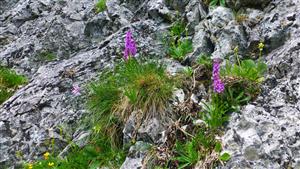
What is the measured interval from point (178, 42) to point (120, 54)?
3.63 feet

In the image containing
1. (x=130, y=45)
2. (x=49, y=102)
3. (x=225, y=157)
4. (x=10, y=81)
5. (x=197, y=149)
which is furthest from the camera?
(x=10, y=81)

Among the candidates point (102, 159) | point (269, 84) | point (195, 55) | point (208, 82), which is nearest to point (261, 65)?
point (269, 84)

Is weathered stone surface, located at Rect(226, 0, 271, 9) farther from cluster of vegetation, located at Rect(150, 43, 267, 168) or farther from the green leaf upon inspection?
the green leaf

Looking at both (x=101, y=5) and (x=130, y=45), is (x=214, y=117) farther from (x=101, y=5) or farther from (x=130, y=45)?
(x=101, y=5)

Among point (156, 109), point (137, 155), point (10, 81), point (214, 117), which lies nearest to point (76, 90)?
point (156, 109)

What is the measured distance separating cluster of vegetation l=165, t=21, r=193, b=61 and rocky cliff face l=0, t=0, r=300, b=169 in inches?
5.5

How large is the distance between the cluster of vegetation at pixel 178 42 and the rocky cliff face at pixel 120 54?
5.5 inches

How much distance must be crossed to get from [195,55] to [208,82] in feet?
2.62

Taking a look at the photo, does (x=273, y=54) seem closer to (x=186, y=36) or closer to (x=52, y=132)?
(x=186, y=36)

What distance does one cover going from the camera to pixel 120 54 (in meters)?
7.06

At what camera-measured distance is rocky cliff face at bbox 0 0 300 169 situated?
4.51m

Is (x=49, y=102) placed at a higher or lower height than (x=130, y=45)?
lower

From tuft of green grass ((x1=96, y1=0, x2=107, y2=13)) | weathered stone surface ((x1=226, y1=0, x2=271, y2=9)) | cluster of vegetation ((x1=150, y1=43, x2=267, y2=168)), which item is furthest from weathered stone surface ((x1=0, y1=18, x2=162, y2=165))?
cluster of vegetation ((x1=150, y1=43, x2=267, y2=168))

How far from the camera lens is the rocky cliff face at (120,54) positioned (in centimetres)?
451
